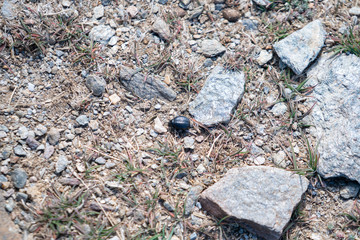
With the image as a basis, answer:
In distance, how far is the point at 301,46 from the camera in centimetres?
430

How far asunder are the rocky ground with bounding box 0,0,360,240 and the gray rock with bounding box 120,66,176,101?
0.01 m

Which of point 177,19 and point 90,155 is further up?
point 177,19

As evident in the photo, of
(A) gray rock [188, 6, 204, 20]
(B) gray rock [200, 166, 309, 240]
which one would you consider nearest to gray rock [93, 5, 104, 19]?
(A) gray rock [188, 6, 204, 20]

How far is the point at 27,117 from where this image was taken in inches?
146

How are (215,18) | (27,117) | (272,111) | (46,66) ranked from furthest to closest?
1. (215,18)
2. (272,111)
3. (46,66)
4. (27,117)

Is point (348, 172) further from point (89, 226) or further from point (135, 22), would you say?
point (135, 22)

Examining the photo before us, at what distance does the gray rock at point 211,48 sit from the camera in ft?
14.3

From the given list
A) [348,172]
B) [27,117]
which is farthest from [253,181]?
[27,117]

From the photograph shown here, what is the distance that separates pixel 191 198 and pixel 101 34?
2532 mm

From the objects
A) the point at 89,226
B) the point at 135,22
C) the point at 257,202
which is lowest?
the point at 89,226

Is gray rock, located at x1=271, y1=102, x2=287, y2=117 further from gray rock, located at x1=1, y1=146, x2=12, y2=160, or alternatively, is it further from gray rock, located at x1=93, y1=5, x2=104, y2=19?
gray rock, located at x1=1, y1=146, x2=12, y2=160

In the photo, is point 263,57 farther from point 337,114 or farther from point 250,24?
point 337,114

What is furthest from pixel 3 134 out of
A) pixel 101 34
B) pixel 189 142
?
pixel 189 142

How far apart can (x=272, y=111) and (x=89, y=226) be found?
2.78 m
